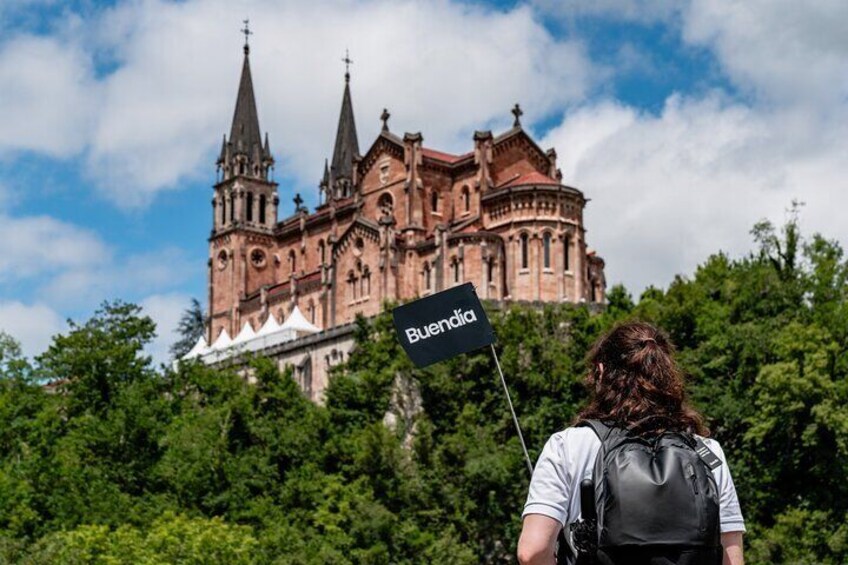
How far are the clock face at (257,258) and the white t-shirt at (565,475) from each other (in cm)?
8140

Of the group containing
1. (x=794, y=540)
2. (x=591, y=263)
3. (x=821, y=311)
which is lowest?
(x=794, y=540)

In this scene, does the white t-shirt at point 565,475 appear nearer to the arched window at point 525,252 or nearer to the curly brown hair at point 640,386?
the curly brown hair at point 640,386

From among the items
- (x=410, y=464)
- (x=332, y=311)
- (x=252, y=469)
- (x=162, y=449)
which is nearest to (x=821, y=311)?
(x=410, y=464)

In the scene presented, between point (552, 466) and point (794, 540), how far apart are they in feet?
115

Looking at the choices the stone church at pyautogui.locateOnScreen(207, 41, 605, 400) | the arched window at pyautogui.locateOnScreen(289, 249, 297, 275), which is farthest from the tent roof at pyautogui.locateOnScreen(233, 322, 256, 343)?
the arched window at pyautogui.locateOnScreen(289, 249, 297, 275)

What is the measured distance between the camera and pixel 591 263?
2741 inches

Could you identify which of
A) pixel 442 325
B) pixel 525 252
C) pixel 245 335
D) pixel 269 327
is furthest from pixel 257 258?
pixel 442 325

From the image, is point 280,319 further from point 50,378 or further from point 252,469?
point 252,469

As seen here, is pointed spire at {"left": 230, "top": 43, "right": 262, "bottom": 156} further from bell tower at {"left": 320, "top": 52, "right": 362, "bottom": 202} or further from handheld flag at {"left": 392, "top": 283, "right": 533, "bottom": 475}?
handheld flag at {"left": 392, "top": 283, "right": 533, "bottom": 475}

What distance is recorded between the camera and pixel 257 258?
85.9 meters

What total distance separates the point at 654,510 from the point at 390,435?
142 ft

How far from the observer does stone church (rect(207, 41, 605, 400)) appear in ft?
204

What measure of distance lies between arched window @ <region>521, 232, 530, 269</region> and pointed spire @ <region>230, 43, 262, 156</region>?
34.1 m

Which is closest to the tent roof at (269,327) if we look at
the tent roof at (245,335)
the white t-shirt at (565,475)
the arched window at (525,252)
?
the tent roof at (245,335)
